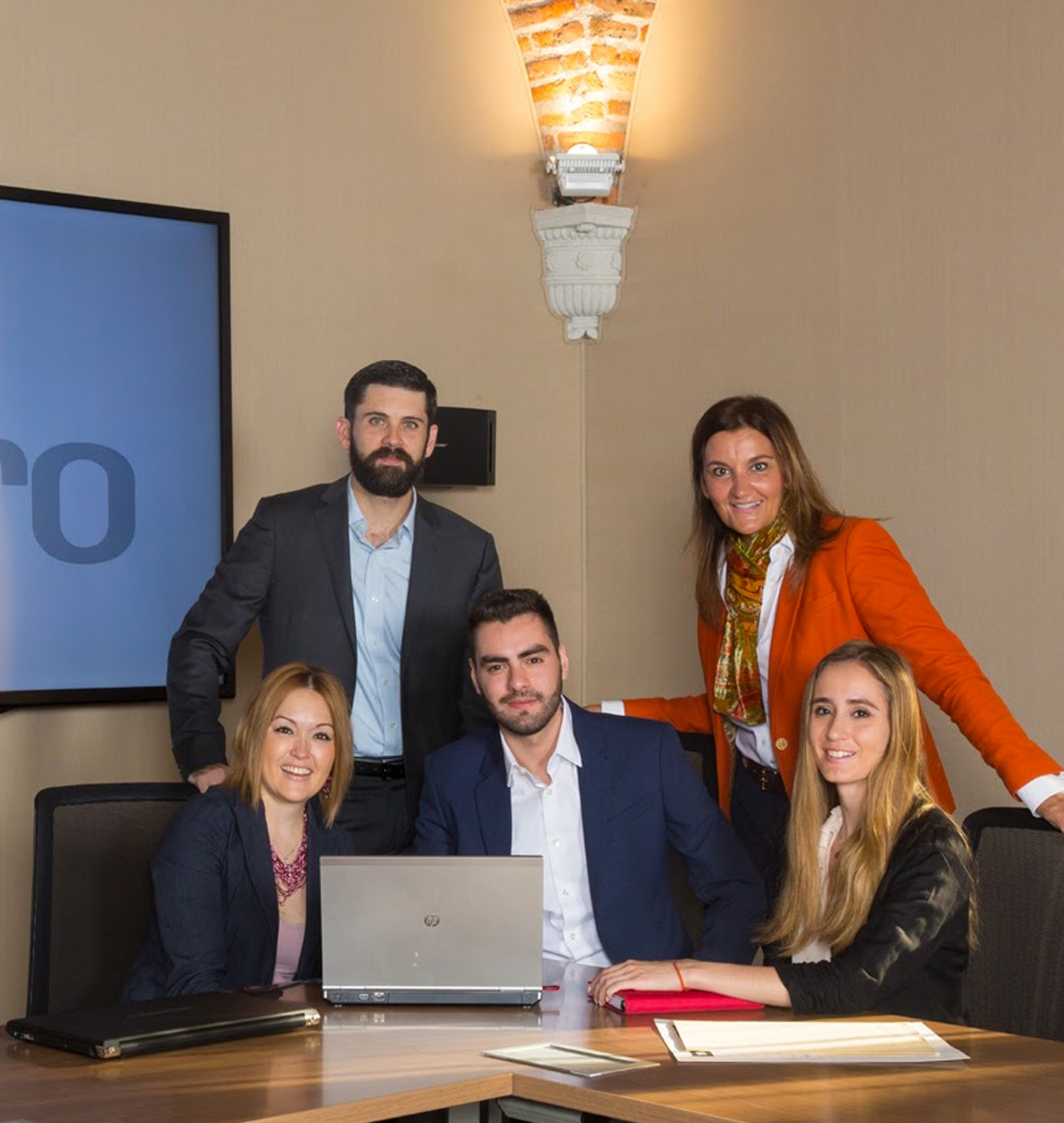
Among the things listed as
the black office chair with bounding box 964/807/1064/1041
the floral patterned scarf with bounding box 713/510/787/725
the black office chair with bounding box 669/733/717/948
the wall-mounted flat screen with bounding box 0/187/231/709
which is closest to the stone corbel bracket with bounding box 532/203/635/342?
the wall-mounted flat screen with bounding box 0/187/231/709

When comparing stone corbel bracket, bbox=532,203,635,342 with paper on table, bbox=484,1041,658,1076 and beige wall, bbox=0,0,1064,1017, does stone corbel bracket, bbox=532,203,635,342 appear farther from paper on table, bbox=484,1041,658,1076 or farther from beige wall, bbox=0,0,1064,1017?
paper on table, bbox=484,1041,658,1076

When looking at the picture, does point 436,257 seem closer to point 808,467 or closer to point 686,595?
point 686,595

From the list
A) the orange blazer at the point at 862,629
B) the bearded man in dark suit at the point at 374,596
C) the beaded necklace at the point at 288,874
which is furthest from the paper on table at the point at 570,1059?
the bearded man in dark suit at the point at 374,596

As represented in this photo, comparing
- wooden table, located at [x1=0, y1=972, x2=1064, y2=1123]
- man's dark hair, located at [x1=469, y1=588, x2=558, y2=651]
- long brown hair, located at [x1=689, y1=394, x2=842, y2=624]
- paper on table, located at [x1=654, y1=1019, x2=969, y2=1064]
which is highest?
long brown hair, located at [x1=689, y1=394, x2=842, y2=624]

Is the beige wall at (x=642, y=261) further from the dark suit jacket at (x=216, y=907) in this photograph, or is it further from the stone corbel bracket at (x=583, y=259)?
the dark suit jacket at (x=216, y=907)

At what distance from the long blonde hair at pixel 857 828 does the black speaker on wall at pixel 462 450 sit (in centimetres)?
181

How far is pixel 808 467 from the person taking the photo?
11.0 ft

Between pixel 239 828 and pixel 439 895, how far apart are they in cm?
55

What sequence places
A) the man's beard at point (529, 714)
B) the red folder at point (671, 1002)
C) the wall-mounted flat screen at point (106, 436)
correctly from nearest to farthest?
the red folder at point (671, 1002), the man's beard at point (529, 714), the wall-mounted flat screen at point (106, 436)

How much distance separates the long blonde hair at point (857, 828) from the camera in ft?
8.68

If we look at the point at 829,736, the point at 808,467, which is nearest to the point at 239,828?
the point at 829,736

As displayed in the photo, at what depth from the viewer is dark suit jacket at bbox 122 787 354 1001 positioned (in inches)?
110

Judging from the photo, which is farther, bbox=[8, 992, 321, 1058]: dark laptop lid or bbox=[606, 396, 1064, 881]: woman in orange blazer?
bbox=[606, 396, 1064, 881]: woman in orange blazer

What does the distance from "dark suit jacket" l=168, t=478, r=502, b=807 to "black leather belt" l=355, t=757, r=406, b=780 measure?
3 cm
